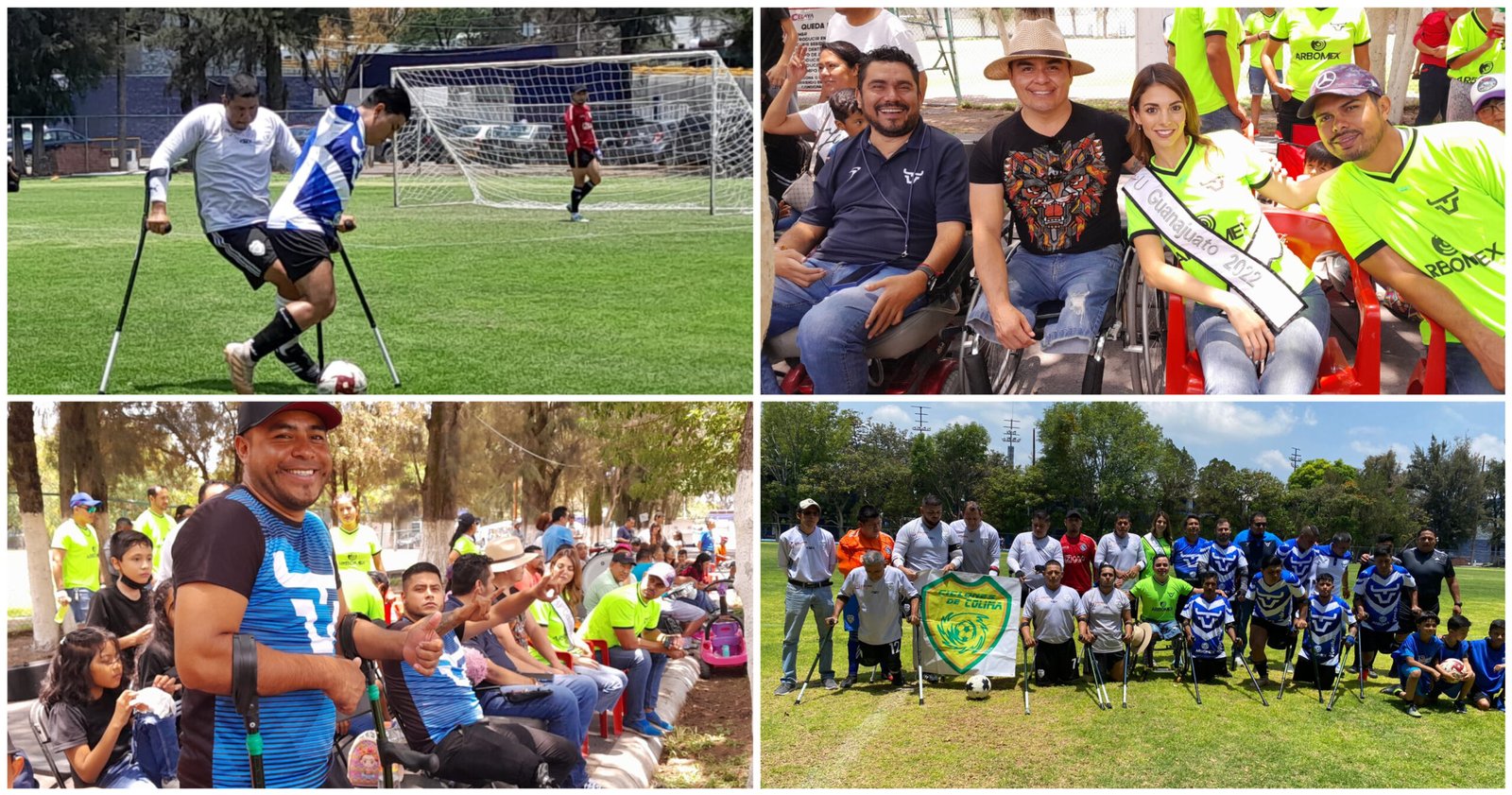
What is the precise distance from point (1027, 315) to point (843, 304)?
715 millimetres

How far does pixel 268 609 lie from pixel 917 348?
102 inches

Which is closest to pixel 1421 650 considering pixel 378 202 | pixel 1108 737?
pixel 1108 737

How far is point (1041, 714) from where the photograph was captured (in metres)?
5.43

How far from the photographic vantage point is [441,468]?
5.28 meters

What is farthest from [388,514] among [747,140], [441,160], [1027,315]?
[441,160]

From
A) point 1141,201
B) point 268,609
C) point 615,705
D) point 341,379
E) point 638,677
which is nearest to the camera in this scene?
point 268,609

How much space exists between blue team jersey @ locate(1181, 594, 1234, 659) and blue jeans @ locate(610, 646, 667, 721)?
2.27 metres

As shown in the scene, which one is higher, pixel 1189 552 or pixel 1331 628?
pixel 1189 552

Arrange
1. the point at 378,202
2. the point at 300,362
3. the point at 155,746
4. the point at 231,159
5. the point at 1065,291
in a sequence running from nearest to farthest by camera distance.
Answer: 1. the point at 155,746
2. the point at 1065,291
3. the point at 231,159
4. the point at 300,362
5. the point at 378,202

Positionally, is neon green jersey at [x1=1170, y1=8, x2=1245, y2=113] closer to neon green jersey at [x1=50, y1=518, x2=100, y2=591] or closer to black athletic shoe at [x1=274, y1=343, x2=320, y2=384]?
black athletic shoe at [x1=274, y1=343, x2=320, y2=384]

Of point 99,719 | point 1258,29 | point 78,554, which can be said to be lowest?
point 99,719

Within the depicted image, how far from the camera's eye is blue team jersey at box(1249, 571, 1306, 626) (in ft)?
18.6

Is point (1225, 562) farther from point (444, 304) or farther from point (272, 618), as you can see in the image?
point (444, 304)

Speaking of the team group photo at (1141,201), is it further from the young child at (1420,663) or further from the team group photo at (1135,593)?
the young child at (1420,663)
